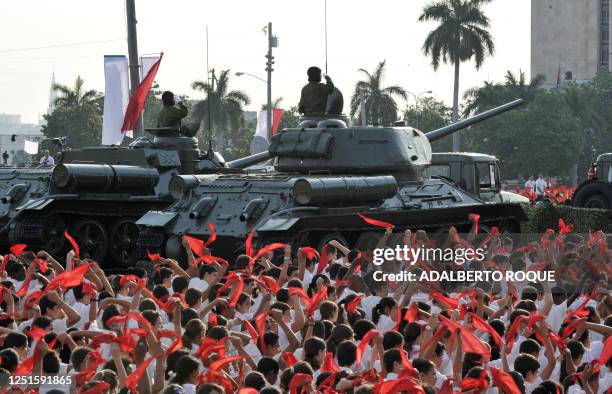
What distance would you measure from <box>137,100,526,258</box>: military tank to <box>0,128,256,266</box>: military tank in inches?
94.0

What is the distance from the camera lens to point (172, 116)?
23.4 metres

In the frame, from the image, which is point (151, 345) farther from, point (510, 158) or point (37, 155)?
point (510, 158)

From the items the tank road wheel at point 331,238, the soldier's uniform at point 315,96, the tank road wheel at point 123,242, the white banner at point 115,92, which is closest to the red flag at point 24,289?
the tank road wheel at point 331,238

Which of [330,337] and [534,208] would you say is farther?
[534,208]

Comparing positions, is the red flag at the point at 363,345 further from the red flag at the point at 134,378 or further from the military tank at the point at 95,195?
the military tank at the point at 95,195

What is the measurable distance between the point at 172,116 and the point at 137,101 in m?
4.83

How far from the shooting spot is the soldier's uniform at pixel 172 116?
76.8ft

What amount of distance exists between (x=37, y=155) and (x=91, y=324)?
27183 mm

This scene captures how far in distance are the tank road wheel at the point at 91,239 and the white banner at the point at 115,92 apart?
8309 millimetres

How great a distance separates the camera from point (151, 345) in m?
8.27

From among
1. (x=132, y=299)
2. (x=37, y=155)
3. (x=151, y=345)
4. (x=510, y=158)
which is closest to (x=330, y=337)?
(x=151, y=345)

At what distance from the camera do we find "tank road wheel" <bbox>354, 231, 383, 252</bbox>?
17.6m

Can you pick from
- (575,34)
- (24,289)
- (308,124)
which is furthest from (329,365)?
(575,34)

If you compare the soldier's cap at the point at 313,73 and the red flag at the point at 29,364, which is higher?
the soldier's cap at the point at 313,73
